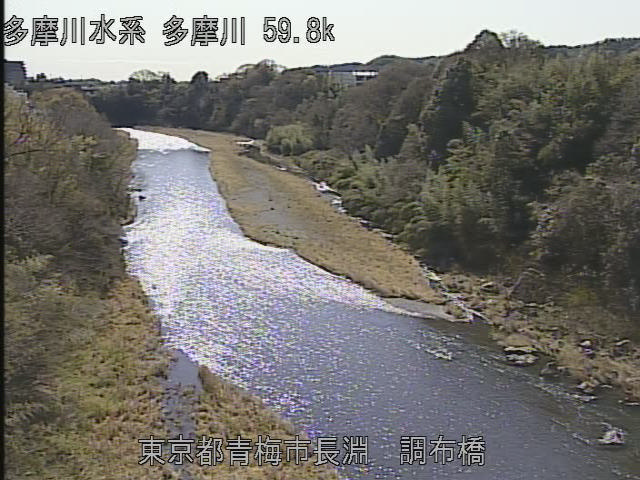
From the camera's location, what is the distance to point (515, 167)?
2538cm

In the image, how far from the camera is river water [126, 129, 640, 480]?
13391mm

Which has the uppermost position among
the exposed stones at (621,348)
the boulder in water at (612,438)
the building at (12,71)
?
the building at (12,71)

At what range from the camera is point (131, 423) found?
13648 millimetres

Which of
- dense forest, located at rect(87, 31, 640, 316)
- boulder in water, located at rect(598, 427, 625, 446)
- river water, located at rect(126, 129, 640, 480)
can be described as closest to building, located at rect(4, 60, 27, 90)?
dense forest, located at rect(87, 31, 640, 316)

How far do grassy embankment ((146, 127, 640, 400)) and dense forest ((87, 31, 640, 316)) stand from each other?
0.74 m

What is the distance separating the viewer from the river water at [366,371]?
13391 mm

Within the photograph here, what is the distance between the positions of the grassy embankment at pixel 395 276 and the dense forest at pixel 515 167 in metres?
0.74

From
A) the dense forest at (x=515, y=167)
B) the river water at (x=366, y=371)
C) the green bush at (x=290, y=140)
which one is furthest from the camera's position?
the green bush at (x=290, y=140)

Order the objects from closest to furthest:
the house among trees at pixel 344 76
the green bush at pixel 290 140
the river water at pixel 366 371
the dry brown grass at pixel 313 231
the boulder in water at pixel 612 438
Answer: the river water at pixel 366 371 → the boulder in water at pixel 612 438 → the dry brown grass at pixel 313 231 → the green bush at pixel 290 140 → the house among trees at pixel 344 76

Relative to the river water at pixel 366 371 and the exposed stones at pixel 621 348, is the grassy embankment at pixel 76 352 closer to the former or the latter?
the river water at pixel 366 371

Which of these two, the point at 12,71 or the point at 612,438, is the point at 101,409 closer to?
the point at 612,438

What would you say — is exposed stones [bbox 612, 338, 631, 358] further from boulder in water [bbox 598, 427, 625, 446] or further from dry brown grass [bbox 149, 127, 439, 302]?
dry brown grass [bbox 149, 127, 439, 302]

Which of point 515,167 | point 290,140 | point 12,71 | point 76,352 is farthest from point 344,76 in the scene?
point 76,352

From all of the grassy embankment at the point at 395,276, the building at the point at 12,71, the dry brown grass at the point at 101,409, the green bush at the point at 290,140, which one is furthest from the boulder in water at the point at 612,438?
the green bush at the point at 290,140
